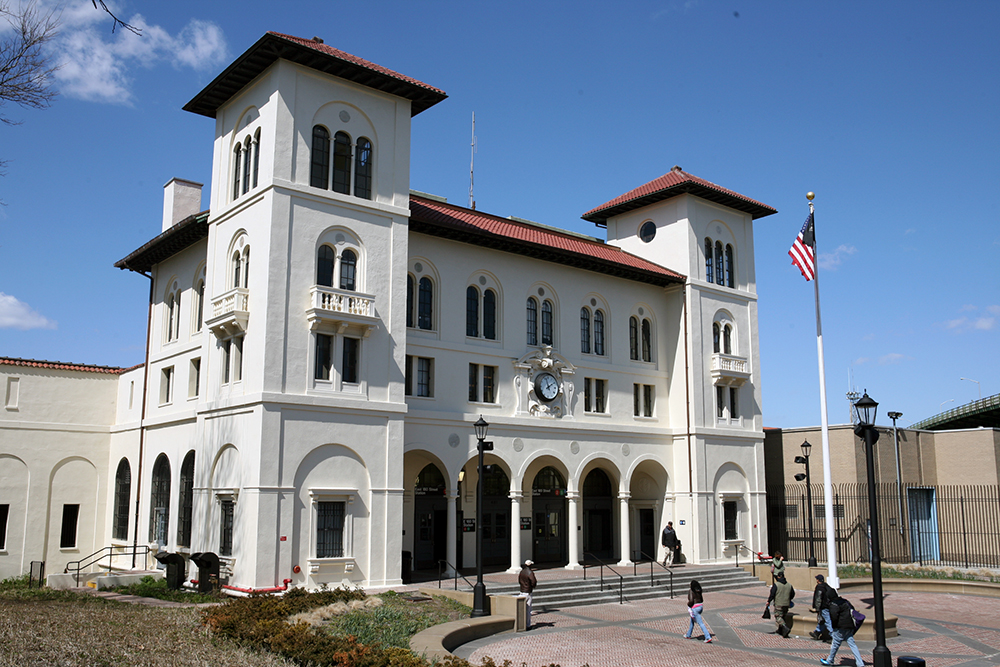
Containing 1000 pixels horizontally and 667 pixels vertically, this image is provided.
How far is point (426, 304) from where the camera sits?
91.8 feet

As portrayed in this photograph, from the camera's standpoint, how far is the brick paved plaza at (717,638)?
16.7 m

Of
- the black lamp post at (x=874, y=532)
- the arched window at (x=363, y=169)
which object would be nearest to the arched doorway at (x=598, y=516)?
the arched window at (x=363, y=169)

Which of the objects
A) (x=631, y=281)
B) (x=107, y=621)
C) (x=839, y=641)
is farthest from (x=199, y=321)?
(x=839, y=641)

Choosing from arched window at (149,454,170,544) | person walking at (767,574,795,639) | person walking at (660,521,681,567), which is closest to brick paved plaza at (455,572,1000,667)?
person walking at (767,574,795,639)

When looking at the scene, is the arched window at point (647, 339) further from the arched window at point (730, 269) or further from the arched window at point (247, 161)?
the arched window at point (247, 161)

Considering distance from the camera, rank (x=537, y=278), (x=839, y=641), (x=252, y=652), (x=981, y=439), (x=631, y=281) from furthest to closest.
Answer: (x=981, y=439) → (x=631, y=281) → (x=537, y=278) → (x=839, y=641) → (x=252, y=652)

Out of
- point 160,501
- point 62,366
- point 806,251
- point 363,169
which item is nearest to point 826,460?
point 806,251

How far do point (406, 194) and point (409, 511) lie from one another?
10935mm

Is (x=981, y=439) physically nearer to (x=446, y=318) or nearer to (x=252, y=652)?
(x=446, y=318)

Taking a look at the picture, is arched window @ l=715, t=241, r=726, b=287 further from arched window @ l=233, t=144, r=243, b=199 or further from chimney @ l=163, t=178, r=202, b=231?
chimney @ l=163, t=178, r=202, b=231

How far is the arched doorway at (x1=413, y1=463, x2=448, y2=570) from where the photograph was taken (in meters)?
29.6

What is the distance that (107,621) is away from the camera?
54.3 ft

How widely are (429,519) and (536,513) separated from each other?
181 inches

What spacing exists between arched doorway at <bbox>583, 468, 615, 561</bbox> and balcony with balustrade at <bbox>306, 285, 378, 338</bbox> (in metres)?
13.5
